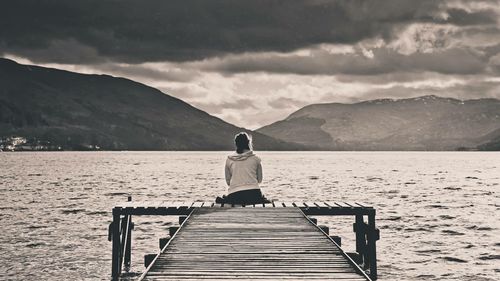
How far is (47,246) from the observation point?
2717cm

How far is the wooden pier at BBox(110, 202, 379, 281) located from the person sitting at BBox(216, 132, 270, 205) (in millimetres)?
378

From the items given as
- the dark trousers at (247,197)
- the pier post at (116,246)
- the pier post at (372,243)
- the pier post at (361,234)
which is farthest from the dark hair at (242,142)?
the pier post at (361,234)

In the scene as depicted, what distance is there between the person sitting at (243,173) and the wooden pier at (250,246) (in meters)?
0.38

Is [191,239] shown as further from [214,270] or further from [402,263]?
[402,263]

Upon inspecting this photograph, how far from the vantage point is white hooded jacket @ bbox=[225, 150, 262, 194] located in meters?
17.4

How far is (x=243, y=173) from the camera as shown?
58.5 feet

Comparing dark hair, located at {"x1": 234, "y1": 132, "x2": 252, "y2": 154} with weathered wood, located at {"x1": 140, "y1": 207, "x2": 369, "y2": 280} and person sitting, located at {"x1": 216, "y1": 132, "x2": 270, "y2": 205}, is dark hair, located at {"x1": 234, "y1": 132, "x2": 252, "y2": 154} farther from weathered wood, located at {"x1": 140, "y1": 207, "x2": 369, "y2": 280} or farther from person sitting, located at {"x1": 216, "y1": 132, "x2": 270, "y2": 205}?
weathered wood, located at {"x1": 140, "y1": 207, "x2": 369, "y2": 280}

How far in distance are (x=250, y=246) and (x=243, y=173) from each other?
217 inches

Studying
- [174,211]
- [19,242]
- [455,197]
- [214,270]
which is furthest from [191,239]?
[455,197]

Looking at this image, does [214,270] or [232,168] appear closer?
[214,270]

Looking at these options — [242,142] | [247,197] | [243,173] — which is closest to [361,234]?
[247,197]

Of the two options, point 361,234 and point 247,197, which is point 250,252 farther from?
point 361,234

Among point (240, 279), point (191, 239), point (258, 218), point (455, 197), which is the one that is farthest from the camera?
point (455, 197)

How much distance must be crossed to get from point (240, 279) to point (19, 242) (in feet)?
72.1
